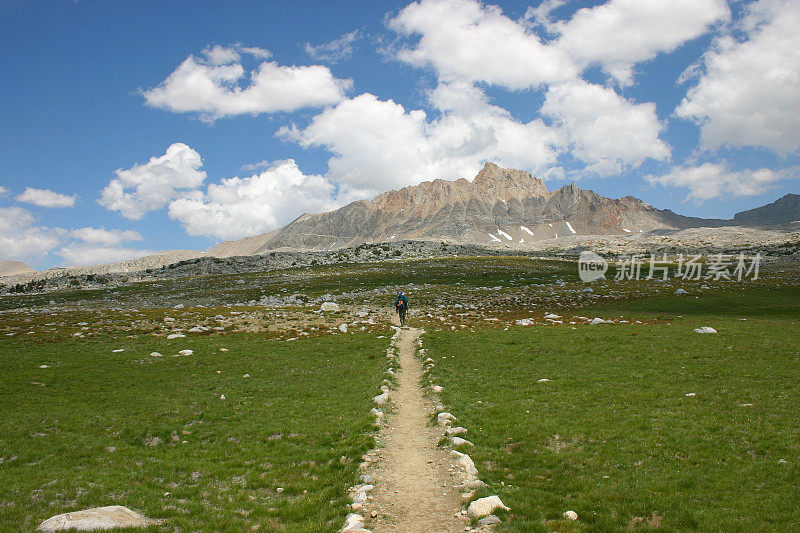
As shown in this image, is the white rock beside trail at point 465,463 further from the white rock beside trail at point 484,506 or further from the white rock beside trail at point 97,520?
the white rock beside trail at point 97,520

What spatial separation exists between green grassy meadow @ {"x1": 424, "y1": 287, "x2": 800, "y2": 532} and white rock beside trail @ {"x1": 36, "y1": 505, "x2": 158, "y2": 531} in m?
8.75

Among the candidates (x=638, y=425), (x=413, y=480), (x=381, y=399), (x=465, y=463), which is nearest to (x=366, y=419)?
(x=381, y=399)

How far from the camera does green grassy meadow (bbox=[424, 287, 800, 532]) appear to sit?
31.4 feet

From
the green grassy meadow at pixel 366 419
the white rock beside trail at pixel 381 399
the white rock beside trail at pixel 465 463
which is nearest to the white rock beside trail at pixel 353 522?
the green grassy meadow at pixel 366 419

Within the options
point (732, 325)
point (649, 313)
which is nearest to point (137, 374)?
point (732, 325)

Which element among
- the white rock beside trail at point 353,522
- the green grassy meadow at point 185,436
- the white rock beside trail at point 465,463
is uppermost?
the white rock beside trail at point 465,463

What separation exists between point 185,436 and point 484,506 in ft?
37.6

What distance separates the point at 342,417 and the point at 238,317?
2785 centimetres

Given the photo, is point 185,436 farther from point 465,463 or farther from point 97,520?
point 465,463

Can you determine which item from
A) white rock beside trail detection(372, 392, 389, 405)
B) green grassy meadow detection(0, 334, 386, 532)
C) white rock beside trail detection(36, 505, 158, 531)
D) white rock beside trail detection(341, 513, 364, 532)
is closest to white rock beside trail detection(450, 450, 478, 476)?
green grassy meadow detection(0, 334, 386, 532)

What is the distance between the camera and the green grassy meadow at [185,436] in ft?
35.0

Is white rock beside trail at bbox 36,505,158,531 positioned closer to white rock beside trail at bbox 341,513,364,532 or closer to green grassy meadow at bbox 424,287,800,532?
white rock beside trail at bbox 341,513,364,532

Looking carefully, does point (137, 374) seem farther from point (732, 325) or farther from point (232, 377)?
point (732, 325)

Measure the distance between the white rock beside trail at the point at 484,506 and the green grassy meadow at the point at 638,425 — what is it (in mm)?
391
